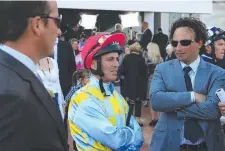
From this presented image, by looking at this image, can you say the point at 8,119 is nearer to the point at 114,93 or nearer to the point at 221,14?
the point at 114,93

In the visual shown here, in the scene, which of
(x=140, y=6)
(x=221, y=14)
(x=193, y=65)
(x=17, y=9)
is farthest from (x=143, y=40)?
(x=17, y=9)

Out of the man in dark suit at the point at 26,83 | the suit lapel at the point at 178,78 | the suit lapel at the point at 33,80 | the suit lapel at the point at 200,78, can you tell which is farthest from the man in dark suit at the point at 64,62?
the suit lapel at the point at 33,80

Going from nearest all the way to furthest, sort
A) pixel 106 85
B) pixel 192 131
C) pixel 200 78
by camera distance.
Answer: pixel 106 85 → pixel 192 131 → pixel 200 78

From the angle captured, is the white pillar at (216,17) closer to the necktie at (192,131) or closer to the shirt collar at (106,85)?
the necktie at (192,131)

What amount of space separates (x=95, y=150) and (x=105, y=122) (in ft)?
0.66

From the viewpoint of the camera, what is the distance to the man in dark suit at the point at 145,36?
1222 cm

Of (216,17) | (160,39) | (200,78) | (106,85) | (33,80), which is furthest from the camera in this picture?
(160,39)

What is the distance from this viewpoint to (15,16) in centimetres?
161

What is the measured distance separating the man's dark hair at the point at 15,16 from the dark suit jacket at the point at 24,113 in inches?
3.1

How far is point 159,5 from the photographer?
6441mm

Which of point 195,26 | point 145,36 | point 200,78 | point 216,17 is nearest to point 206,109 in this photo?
point 200,78

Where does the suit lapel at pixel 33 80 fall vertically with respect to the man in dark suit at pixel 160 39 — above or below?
above

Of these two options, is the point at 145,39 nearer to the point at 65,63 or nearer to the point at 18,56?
the point at 65,63

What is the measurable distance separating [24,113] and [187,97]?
1899mm
